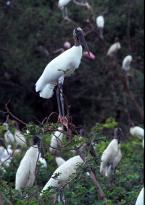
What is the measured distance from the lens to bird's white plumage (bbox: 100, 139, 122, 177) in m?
5.48

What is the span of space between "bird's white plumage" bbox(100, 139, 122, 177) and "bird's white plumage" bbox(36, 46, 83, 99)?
0.83 meters

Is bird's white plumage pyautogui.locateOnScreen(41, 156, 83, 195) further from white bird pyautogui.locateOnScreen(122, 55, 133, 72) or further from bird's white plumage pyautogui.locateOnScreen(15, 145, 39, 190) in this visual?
white bird pyautogui.locateOnScreen(122, 55, 133, 72)

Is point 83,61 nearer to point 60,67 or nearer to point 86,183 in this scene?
point 86,183

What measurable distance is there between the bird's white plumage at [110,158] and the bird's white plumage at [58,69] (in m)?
0.83

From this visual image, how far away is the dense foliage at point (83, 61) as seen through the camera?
429 inches

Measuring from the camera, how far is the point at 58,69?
15.7 ft

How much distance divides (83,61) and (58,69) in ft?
22.1

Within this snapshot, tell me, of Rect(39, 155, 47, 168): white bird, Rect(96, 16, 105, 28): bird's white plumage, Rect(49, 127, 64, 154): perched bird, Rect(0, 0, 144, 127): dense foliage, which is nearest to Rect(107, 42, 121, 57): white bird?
Rect(0, 0, 144, 127): dense foliage

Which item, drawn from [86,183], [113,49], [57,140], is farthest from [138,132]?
[57,140]

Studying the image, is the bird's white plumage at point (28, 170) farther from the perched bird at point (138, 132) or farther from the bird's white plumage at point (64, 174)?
the perched bird at point (138, 132)

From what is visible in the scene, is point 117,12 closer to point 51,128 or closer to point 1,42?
point 1,42

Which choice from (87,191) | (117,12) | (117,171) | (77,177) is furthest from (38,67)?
(77,177)

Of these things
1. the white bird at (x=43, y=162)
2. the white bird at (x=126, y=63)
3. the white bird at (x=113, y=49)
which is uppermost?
the white bird at (x=113, y=49)

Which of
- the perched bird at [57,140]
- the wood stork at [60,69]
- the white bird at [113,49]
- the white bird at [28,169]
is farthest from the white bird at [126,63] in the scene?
the white bird at [28,169]
